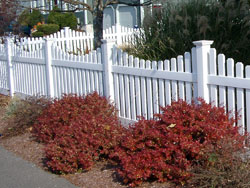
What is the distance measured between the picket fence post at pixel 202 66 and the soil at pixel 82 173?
1.29 metres

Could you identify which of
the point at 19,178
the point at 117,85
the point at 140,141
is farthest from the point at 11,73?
the point at 140,141

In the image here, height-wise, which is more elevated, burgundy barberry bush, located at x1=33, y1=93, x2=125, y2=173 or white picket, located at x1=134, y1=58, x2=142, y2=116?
white picket, located at x1=134, y1=58, x2=142, y2=116

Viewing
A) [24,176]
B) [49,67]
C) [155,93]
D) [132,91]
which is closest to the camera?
[24,176]

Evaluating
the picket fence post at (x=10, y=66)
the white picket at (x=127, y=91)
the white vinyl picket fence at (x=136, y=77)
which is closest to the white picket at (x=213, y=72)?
the white vinyl picket fence at (x=136, y=77)

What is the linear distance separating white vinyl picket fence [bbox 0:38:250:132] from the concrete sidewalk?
175 centimetres

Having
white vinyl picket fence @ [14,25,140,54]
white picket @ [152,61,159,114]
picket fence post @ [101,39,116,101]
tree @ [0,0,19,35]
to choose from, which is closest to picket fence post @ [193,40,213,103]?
white picket @ [152,61,159,114]

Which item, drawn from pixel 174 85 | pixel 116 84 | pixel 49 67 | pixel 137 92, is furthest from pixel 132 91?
pixel 49 67

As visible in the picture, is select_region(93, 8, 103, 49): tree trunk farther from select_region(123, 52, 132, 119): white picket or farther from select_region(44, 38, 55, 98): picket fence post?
select_region(123, 52, 132, 119): white picket

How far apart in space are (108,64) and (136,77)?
28.9 inches

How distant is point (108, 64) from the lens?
7.31 meters

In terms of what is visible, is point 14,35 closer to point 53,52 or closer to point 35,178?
point 53,52

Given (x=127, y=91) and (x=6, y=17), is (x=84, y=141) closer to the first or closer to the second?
(x=127, y=91)

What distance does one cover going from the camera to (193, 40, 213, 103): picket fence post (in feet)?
17.7

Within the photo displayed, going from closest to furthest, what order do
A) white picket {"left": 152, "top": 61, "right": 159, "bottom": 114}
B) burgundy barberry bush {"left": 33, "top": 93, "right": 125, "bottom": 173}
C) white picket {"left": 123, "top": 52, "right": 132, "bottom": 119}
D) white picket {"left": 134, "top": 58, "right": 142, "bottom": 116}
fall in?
burgundy barberry bush {"left": 33, "top": 93, "right": 125, "bottom": 173} → white picket {"left": 152, "top": 61, "right": 159, "bottom": 114} → white picket {"left": 134, "top": 58, "right": 142, "bottom": 116} → white picket {"left": 123, "top": 52, "right": 132, "bottom": 119}
